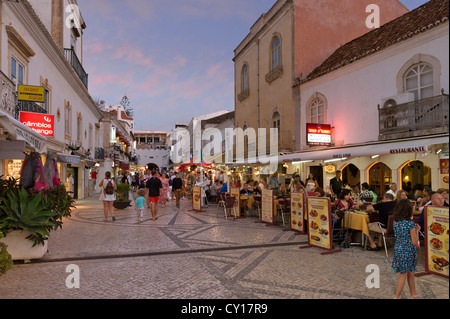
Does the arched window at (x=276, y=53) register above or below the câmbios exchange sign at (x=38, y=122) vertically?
above

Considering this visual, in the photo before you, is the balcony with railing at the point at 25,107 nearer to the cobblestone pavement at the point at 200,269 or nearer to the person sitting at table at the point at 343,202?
the cobblestone pavement at the point at 200,269

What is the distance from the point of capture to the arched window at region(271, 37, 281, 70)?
2031cm

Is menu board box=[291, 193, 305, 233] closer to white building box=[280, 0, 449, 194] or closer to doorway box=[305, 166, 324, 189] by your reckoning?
white building box=[280, 0, 449, 194]

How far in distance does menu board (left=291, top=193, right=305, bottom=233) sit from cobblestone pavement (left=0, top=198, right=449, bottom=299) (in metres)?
0.26

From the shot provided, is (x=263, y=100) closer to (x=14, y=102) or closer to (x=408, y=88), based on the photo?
(x=408, y=88)

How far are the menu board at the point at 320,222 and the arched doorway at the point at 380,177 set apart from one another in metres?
6.65

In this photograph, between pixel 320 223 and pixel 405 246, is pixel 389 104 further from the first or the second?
pixel 405 246

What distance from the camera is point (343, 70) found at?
49.2 feet

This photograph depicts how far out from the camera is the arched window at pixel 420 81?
10880mm

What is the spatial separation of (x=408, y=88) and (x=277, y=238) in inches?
308

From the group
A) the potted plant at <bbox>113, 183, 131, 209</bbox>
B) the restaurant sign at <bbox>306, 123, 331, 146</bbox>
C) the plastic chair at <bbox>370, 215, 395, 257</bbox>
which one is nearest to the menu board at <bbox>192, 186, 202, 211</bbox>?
the potted plant at <bbox>113, 183, 131, 209</bbox>

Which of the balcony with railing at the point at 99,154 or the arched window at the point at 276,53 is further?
the balcony with railing at the point at 99,154

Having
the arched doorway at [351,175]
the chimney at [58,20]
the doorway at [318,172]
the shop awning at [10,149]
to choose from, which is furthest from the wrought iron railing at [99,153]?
the arched doorway at [351,175]
